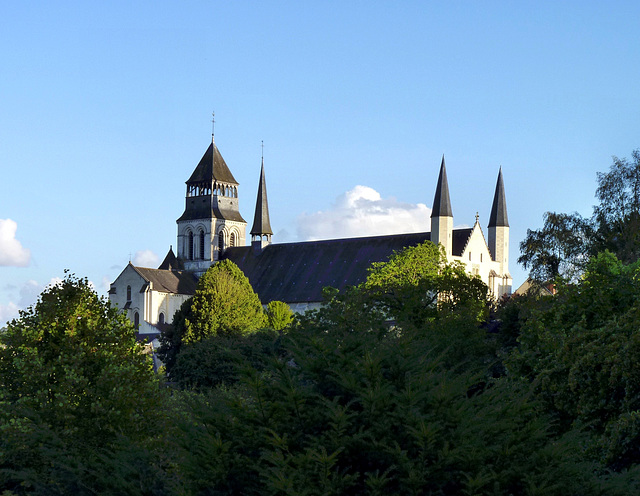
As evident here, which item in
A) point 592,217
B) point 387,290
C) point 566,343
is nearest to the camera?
point 566,343

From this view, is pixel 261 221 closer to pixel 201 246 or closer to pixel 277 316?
pixel 201 246

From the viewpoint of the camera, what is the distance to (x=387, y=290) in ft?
188

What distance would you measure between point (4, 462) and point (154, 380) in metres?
3.63

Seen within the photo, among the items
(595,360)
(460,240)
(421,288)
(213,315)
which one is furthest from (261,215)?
(595,360)

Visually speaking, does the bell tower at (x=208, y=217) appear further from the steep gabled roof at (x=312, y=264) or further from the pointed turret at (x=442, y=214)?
the pointed turret at (x=442, y=214)

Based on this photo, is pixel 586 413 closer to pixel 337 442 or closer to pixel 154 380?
pixel 154 380

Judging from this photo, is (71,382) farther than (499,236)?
No

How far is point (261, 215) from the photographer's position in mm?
112438

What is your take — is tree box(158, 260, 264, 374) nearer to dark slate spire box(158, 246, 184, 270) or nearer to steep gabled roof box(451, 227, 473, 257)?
steep gabled roof box(451, 227, 473, 257)

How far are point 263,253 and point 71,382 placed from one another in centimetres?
9016

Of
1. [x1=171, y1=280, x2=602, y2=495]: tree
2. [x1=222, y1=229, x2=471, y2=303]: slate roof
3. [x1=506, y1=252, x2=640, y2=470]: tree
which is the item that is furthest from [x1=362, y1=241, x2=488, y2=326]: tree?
[x1=171, y1=280, x2=602, y2=495]: tree

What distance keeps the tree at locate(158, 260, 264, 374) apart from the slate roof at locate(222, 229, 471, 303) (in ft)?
92.4

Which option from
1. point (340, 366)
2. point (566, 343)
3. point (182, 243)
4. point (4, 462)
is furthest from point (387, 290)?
point (182, 243)

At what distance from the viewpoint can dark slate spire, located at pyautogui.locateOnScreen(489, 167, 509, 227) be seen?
319 feet
